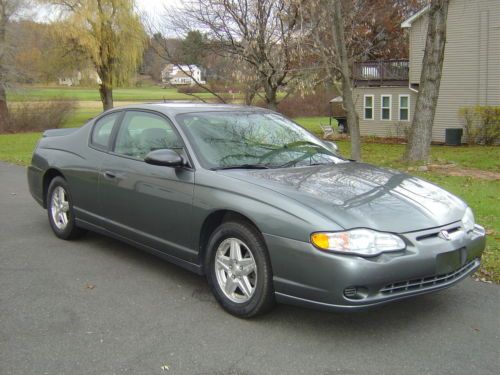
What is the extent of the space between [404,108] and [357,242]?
28.1 meters

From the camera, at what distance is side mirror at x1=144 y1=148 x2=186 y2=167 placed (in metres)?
4.48

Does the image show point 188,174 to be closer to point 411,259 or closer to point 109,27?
point 411,259

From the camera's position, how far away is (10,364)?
134 inches

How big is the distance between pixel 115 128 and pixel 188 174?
148cm

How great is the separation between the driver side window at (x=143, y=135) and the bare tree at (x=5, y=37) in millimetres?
30504

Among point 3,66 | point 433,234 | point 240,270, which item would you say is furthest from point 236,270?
point 3,66

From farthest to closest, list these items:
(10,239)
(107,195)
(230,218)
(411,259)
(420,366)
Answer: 1. (10,239)
2. (107,195)
3. (230,218)
4. (411,259)
5. (420,366)

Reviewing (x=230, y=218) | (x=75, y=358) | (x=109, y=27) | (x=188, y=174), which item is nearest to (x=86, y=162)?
(x=188, y=174)

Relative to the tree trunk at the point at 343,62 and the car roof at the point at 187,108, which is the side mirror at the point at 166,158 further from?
the tree trunk at the point at 343,62

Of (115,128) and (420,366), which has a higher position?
(115,128)

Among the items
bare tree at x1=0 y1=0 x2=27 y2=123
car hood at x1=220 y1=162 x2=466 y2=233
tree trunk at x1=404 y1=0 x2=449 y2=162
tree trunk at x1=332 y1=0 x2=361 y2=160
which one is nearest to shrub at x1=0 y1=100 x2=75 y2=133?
bare tree at x1=0 y1=0 x2=27 y2=123

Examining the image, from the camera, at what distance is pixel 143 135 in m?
5.29

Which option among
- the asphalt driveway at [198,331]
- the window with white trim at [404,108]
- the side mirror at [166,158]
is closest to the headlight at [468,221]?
the asphalt driveway at [198,331]

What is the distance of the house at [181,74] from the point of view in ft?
60.9
